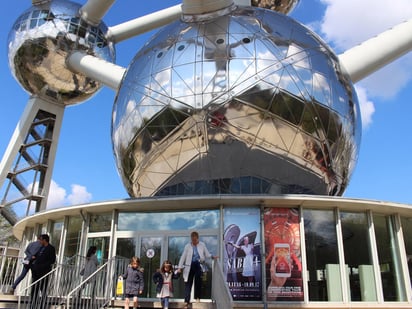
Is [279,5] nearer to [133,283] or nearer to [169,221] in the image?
[169,221]

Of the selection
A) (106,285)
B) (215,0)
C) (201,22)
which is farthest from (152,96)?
(106,285)

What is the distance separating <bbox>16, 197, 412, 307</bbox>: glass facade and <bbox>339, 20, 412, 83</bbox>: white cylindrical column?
18.1 feet

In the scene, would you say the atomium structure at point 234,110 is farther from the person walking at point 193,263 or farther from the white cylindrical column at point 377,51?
the person walking at point 193,263

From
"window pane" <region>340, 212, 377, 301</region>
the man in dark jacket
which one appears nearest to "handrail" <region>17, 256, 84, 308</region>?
the man in dark jacket

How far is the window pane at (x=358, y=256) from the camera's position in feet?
32.1

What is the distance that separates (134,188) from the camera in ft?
39.2

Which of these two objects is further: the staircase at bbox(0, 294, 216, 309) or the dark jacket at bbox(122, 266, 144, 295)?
the dark jacket at bbox(122, 266, 144, 295)

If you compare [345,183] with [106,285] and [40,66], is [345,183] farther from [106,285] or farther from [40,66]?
[40,66]

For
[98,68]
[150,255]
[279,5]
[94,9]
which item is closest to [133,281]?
[150,255]

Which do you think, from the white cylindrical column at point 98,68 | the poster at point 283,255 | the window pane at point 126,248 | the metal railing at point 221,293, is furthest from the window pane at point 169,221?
the white cylindrical column at point 98,68

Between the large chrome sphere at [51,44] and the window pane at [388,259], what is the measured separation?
51.3ft

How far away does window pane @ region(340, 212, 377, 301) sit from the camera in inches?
385

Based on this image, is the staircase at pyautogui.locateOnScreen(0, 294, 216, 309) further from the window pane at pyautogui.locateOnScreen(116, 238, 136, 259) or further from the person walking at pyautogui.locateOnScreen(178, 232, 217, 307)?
the window pane at pyautogui.locateOnScreen(116, 238, 136, 259)

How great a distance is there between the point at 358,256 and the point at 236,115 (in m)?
4.46
